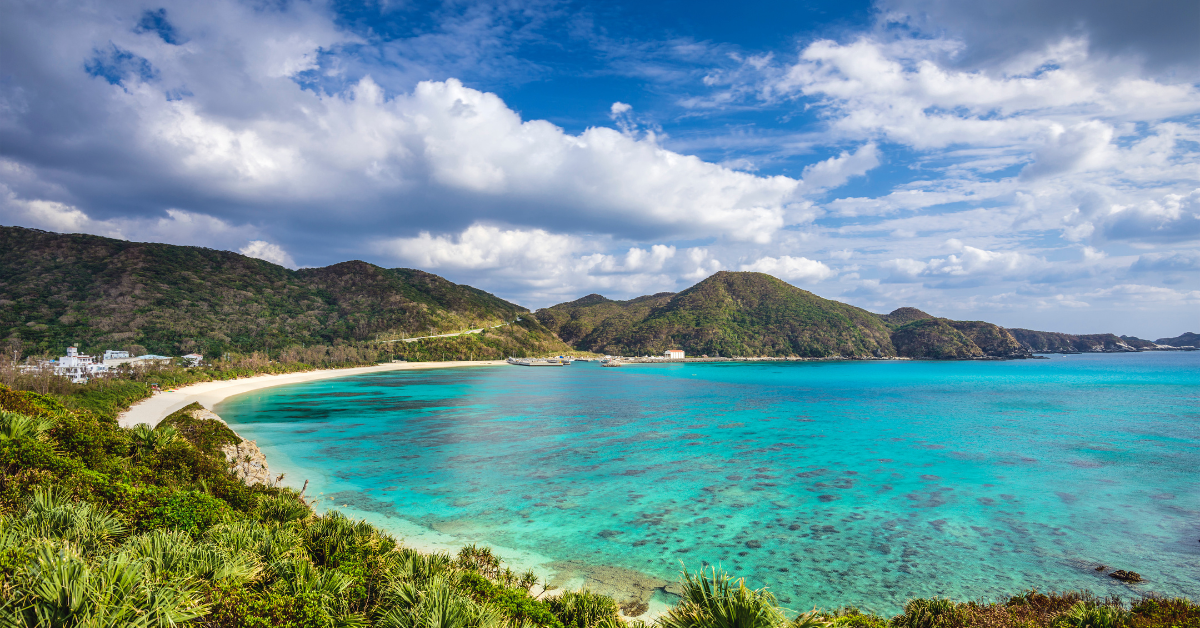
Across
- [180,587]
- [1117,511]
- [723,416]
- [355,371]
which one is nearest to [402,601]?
[180,587]

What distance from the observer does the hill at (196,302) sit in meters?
92.6

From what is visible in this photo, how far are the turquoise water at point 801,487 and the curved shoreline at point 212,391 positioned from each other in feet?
14.4

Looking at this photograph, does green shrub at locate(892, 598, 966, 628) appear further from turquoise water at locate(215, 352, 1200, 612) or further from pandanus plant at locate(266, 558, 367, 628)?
pandanus plant at locate(266, 558, 367, 628)

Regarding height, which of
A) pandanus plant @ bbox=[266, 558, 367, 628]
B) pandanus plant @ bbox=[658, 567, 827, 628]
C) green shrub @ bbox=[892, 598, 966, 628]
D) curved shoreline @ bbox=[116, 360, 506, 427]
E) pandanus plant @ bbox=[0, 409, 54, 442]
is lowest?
curved shoreline @ bbox=[116, 360, 506, 427]

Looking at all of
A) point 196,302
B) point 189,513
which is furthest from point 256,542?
point 196,302

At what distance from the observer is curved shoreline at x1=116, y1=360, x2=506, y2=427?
33344 millimetres

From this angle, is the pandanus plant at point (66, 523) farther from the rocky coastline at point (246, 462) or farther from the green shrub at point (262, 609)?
the rocky coastline at point (246, 462)

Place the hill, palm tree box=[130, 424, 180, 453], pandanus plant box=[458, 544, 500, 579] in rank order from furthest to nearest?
the hill, palm tree box=[130, 424, 180, 453], pandanus plant box=[458, 544, 500, 579]

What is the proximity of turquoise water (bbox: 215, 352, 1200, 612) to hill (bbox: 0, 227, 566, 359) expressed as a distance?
7181 centimetres

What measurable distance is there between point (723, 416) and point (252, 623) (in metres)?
43.2

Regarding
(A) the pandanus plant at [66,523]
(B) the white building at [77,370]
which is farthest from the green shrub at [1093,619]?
(B) the white building at [77,370]

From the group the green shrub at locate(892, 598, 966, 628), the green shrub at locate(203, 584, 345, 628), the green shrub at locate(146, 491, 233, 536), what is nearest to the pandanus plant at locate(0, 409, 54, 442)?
the green shrub at locate(146, 491, 233, 536)

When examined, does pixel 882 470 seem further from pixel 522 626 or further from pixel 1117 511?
pixel 522 626

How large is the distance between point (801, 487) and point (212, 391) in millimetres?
64791
